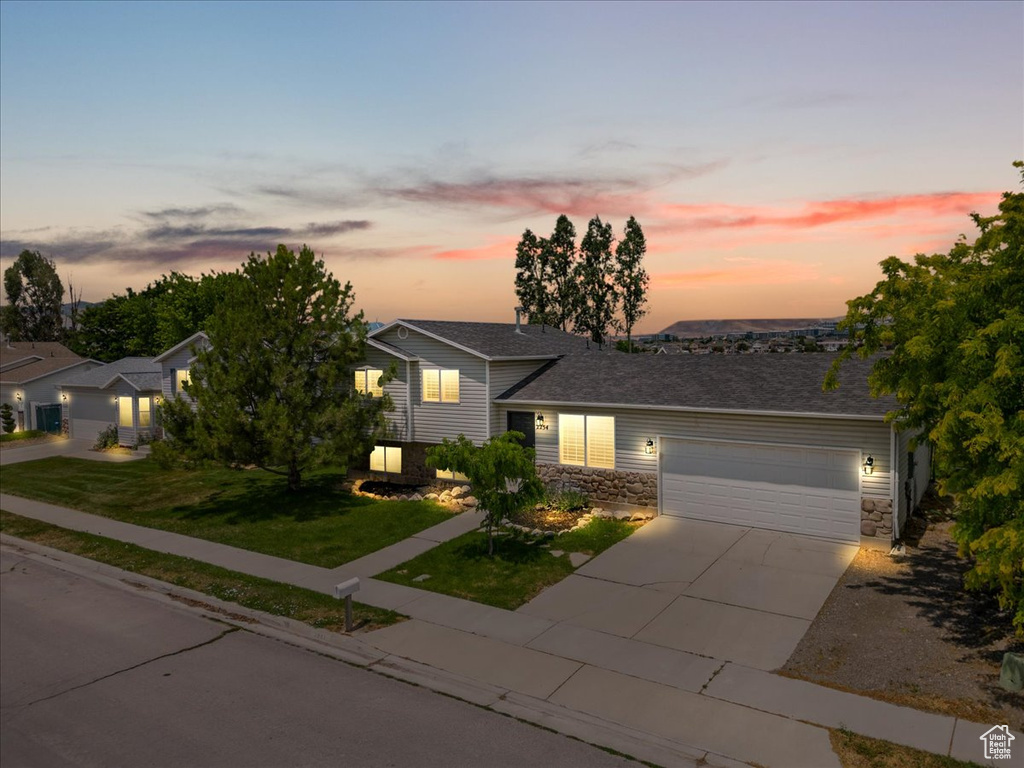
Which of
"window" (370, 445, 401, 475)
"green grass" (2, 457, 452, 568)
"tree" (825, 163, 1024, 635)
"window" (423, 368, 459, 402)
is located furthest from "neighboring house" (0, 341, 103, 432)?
"tree" (825, 163, 1024, 635)

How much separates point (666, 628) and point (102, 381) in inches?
1419

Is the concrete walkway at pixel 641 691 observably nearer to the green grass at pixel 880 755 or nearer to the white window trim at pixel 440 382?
the green grass at pixel 880 755

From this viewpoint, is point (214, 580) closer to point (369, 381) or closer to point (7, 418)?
point (369, 381)

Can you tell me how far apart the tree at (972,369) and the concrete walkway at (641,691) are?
2.86 metres

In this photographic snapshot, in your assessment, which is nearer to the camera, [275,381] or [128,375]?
[275,381]

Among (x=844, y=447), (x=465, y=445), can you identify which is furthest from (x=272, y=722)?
(x=844, y=447)

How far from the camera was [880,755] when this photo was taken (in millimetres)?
8453

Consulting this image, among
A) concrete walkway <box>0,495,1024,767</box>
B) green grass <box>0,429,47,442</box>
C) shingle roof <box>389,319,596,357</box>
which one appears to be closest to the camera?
concrete walkway <box>0,495,1024,767</box>

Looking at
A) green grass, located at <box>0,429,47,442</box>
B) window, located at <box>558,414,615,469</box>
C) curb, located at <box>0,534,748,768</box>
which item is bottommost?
curb, located at <box>0,534,748,768</box>

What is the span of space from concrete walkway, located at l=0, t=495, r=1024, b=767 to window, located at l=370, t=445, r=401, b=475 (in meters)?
10.7

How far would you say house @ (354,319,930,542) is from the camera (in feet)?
56.1

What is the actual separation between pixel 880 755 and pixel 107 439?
125ft

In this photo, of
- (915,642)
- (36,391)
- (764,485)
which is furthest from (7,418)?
(915,642)

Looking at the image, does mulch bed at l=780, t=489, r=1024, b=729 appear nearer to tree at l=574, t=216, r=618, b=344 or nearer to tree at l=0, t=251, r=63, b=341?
tree at l=574, t=216, r=618, b=344
